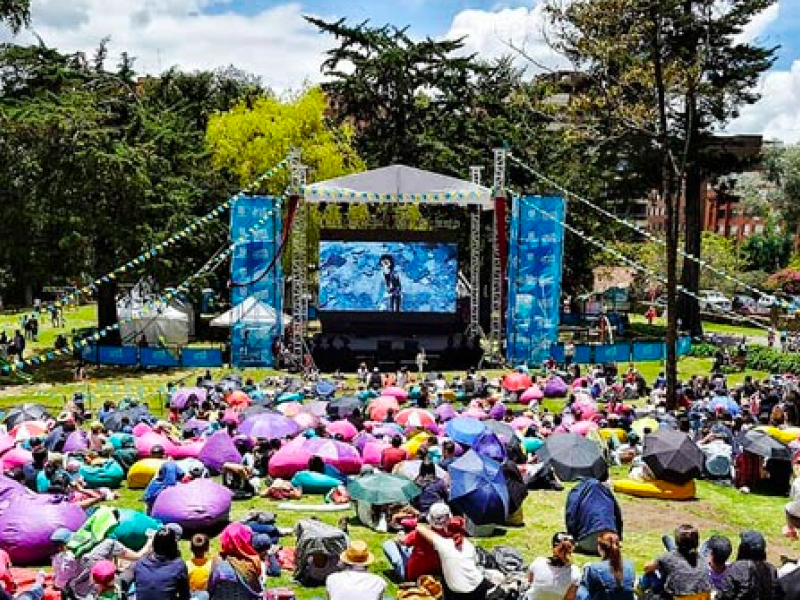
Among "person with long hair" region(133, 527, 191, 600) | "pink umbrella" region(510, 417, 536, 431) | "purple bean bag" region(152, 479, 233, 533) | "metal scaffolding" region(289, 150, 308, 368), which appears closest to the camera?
"person with long hair" region(133, 527, 191, 600)

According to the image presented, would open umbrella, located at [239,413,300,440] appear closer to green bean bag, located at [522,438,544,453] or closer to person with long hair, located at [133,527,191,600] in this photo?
green bean bag, located at [522,438,544,453]

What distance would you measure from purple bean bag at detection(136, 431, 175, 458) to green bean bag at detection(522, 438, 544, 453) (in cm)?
671

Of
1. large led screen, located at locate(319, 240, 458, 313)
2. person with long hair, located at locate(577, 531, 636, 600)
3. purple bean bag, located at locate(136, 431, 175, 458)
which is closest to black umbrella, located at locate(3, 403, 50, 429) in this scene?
purple bean bag, located at locate(136, 431, 175, 458)

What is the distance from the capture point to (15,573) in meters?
11.4

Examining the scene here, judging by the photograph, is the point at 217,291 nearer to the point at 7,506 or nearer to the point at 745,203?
the point at 7,506

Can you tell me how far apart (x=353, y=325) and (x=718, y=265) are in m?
Result: 32.5

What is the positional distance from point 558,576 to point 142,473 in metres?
8.89

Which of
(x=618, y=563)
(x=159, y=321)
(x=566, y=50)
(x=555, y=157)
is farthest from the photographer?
(x=555, y=157)

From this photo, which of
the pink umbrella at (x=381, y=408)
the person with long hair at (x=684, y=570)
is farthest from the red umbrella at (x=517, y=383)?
the person with long hair at (x=684, y=570)

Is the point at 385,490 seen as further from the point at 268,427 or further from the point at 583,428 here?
the point at 583,428

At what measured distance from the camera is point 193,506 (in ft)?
42.4

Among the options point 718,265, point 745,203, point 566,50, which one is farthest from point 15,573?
point 745,203

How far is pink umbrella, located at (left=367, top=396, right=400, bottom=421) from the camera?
20.9 m

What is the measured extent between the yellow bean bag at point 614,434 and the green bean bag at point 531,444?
144cm
